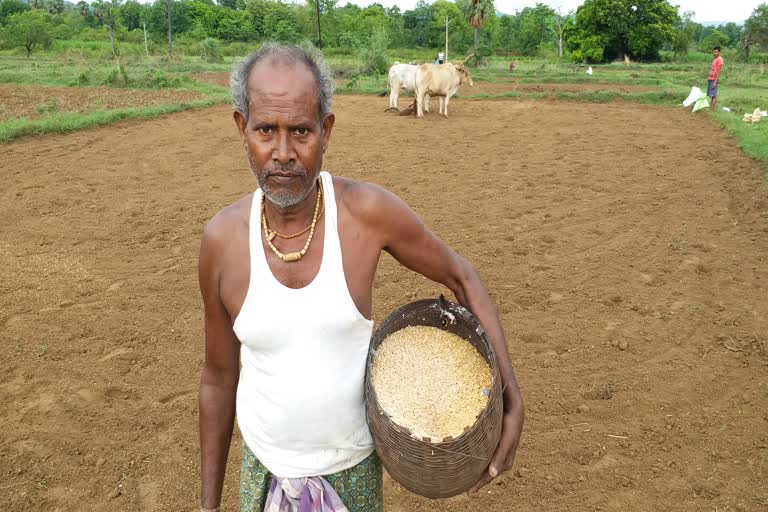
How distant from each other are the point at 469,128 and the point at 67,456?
964 cm

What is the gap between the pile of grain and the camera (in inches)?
55.2

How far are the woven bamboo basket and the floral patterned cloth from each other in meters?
0.14

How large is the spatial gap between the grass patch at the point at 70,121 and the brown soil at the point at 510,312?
2.49 ft

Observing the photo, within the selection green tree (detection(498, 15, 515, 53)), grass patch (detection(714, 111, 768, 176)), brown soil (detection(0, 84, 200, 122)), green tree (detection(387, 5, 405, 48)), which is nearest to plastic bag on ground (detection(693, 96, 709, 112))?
grass patch (detection(714, 111, 768, 176))

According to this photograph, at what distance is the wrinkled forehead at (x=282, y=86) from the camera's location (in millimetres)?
1351

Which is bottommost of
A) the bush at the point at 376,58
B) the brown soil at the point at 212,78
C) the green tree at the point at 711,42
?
the brown soil at the point at 212,78

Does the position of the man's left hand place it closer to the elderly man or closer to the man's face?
the elderly man

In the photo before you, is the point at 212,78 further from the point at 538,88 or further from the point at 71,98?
the point at 538,88

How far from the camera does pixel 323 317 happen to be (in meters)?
1.33

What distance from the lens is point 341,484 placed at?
149cm

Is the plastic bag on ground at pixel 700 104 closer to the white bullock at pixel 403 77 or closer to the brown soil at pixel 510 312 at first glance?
the brown soil at pixel 510 312

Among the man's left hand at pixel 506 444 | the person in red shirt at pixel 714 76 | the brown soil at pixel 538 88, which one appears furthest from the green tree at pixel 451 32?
the man's left hand at pixel 506 444

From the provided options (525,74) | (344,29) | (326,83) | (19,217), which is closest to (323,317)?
(326,83)

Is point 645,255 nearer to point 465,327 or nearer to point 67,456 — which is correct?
point 465,327
